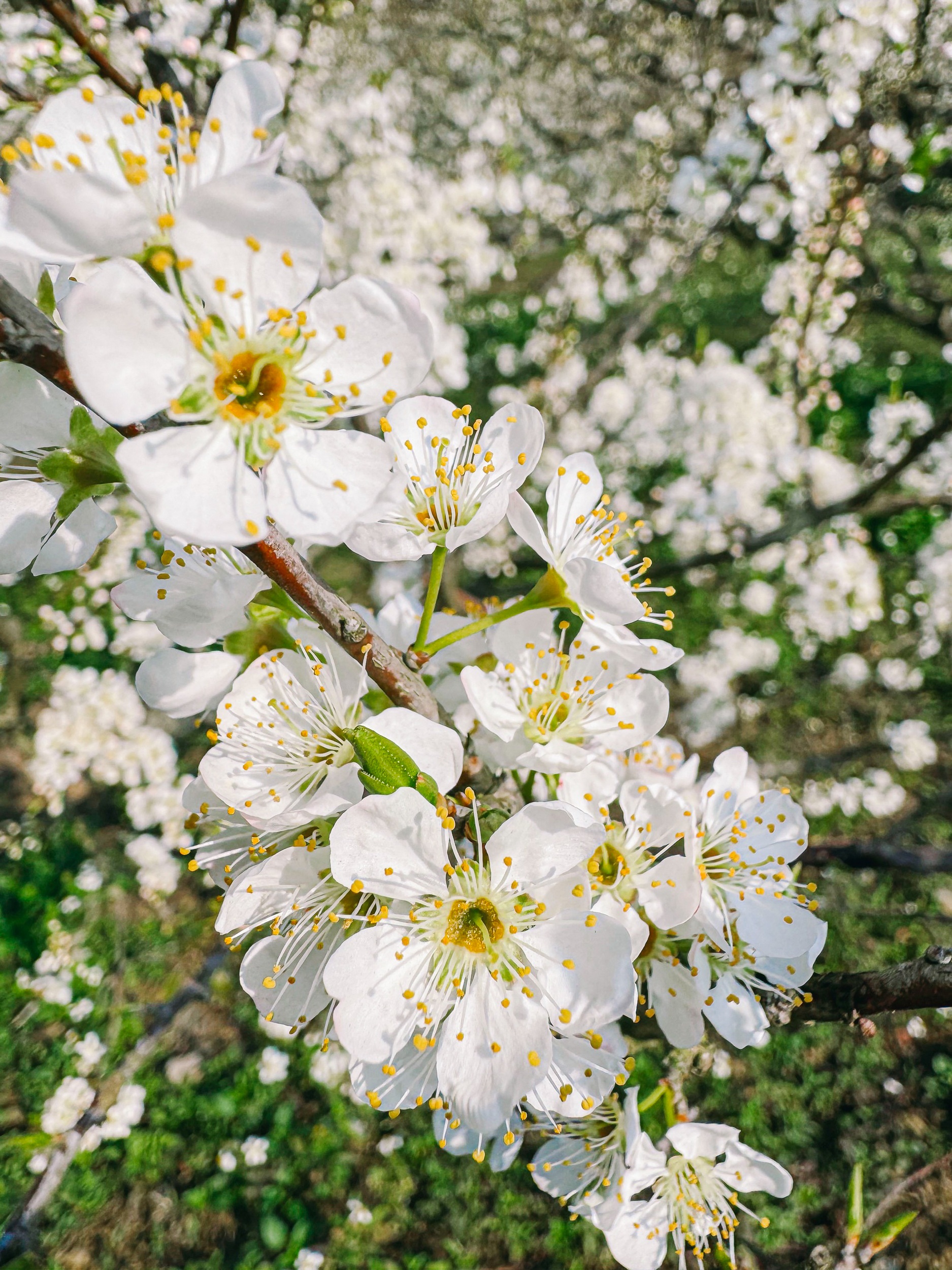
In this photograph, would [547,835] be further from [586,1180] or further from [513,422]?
[586,1180]

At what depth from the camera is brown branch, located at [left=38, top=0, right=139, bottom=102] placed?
177cm

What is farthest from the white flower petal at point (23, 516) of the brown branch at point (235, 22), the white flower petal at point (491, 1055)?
the brown branch at point (235, 22)

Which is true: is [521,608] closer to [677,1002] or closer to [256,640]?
[256,640]

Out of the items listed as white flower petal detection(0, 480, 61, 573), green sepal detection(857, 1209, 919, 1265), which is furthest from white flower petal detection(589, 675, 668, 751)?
green sepal detection(857, 1209, 919, 1265)

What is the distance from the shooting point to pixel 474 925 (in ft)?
3.62

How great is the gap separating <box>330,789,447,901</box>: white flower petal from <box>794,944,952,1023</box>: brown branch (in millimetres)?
706

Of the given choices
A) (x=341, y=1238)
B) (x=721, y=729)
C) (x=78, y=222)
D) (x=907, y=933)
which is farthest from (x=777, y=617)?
(x=78, y=222)

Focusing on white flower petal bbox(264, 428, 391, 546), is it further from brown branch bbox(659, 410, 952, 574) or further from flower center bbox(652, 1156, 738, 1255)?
brown branch bbox(659, 410, 952, 574)

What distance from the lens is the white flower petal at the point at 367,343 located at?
90 cm

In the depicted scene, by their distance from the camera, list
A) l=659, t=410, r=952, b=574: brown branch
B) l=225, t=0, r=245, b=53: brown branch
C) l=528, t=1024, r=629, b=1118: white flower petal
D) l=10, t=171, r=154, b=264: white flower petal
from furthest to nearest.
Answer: l=659, t=410, r=952, b=574: brown branch, l=225, t=0, r=245, b=53: brown branch, l=528, t=1024, r=629, b=1118: white flower petal, l=10, t=171, r=154, b=264: white flower petal

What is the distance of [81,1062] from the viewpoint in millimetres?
3154

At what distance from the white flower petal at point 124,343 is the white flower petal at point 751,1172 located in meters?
1.58

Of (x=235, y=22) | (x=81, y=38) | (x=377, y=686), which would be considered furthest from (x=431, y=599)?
(x=235, y=22)

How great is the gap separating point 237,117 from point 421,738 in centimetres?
82
